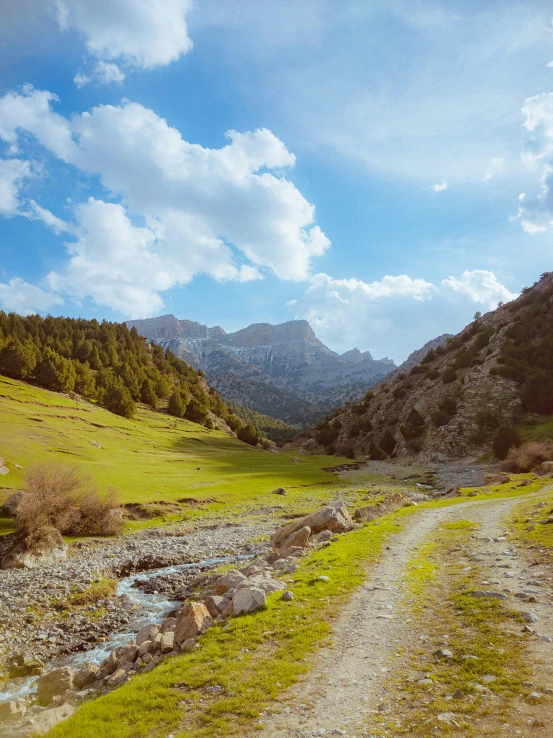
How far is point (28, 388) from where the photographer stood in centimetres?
10225

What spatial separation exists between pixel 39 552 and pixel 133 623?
12.8 m

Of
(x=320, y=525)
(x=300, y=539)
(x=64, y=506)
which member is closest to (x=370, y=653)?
(x=300, y=539)

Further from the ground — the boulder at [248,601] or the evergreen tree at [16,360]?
the evergreen tree at [16,360]

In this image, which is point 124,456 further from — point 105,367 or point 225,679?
point 105,367

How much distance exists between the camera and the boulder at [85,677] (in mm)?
12328

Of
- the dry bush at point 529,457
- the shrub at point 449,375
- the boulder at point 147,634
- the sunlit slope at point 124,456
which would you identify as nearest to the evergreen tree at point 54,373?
the sunlit slope at point 124,456

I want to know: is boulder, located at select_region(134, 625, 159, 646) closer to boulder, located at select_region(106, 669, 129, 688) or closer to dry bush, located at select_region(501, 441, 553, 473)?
boulder, located at select_region(106, 669, 129, 688)

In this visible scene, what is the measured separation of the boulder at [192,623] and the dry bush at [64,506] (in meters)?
18.5

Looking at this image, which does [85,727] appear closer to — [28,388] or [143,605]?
[143,605]

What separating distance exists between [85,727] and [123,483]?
124ft

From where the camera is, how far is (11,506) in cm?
3056

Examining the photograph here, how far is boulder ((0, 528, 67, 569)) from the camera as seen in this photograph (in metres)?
25.2

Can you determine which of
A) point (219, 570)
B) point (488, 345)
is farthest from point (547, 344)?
point (219, 570)

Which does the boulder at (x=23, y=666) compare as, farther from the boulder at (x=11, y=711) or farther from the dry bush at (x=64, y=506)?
the dry bush at (x=64, y=506)
